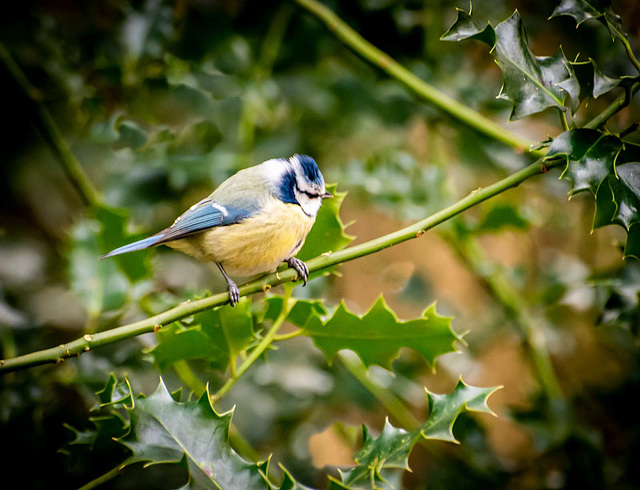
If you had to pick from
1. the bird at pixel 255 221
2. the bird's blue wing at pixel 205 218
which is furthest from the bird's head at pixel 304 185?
the bird's blue wing at pixel 205 218

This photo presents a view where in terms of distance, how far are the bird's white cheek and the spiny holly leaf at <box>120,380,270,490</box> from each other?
1.66ft

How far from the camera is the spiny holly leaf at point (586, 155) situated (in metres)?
1.15

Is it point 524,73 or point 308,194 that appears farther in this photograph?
point 308,194

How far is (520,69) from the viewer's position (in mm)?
1263

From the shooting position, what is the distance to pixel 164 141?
2.23 meters

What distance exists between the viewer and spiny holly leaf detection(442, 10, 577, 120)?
47.8 inches

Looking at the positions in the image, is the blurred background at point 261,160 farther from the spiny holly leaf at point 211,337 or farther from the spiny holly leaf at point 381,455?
the spiny holly leaf at point 381,455

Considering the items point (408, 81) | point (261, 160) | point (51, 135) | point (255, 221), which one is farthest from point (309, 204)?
point (51, 135)

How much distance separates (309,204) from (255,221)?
0.15m

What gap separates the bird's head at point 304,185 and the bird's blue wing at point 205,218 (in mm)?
101

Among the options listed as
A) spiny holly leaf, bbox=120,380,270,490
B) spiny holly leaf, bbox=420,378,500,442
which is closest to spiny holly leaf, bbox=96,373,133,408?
spiny holly leaf, bbox=120,380,270,490

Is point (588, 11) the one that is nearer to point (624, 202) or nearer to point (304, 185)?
point (624, 202)

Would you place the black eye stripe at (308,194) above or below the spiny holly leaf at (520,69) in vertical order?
below

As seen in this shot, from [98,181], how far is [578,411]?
2814 millimetres
